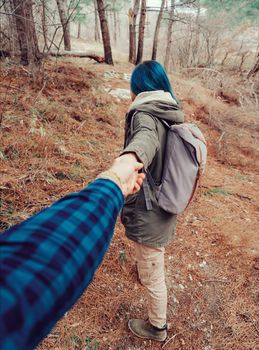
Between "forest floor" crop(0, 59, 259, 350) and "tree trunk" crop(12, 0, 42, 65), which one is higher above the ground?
"tree trunk" crop(12, 0, 42, 65)

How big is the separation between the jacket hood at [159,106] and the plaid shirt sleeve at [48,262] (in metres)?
0.95

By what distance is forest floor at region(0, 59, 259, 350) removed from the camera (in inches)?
88.4

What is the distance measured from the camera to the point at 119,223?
3.23m

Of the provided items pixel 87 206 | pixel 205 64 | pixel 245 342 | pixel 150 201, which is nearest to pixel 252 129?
pixel 245 342

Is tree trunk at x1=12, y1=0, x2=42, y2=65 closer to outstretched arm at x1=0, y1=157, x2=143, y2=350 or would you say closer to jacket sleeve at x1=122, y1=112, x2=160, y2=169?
jacket sleeve at x1=122, y1=112, x2=160, y2=169

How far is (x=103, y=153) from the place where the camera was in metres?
4.71

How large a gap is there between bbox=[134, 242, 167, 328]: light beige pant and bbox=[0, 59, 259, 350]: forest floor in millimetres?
413

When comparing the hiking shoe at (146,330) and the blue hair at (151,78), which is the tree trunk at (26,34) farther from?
the hiking shoe at (146,330)

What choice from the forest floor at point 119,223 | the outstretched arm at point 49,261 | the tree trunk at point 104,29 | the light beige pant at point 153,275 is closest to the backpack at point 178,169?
the light beige pant at point 153,275

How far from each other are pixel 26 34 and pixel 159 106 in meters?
5.83

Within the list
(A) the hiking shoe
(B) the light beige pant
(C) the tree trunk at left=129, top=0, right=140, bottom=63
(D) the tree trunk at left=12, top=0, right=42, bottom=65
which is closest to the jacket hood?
(B) the light beige pant

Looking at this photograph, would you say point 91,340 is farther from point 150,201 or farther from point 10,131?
point 10,131

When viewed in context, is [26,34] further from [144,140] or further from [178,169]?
[144,140]

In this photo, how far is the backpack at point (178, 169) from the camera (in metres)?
1.54
